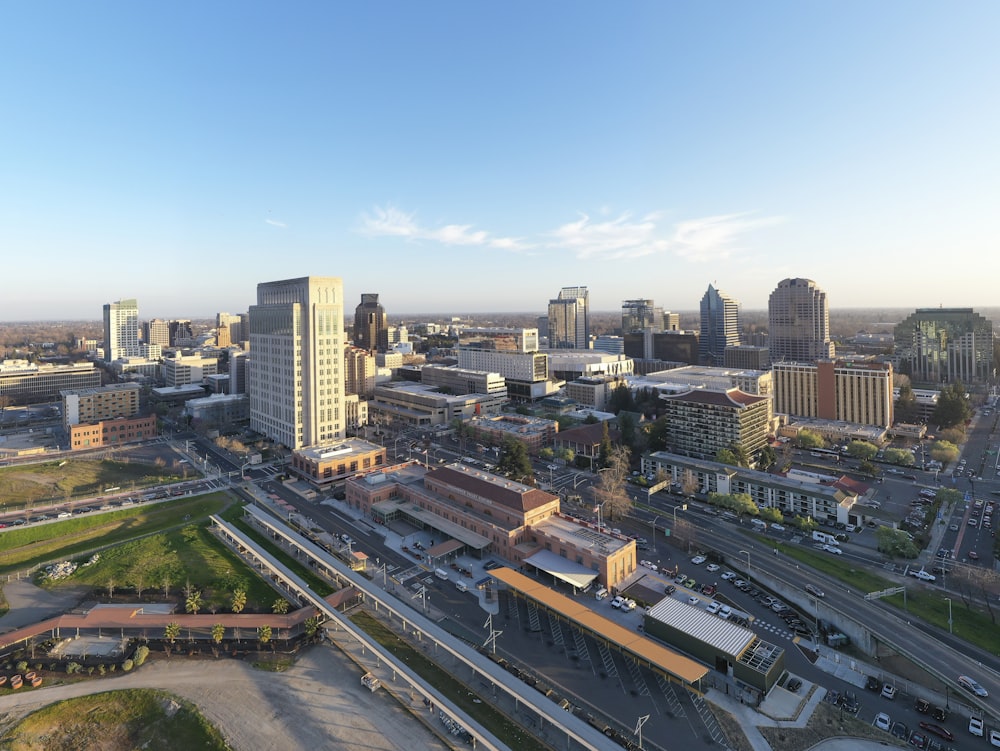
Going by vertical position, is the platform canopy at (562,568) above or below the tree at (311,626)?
above

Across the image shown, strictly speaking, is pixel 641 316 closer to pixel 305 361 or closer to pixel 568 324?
pixel 568 324

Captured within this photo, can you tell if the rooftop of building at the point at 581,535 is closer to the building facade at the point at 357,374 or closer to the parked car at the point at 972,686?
the parked car at the point at 972,686

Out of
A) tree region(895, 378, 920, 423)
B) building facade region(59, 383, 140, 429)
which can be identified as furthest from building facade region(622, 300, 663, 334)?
building facade region(59, 383, 140, 429)

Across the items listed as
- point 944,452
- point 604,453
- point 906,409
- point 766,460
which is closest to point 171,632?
point 604,453

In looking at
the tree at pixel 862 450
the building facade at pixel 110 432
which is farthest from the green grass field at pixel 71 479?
the tree at pixel 862 450

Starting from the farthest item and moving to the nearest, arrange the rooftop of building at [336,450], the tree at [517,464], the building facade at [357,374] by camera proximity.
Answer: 1. the building facade at [357,374]
2. the rooftop of building at [336,450]
3. the tree at [517,464]

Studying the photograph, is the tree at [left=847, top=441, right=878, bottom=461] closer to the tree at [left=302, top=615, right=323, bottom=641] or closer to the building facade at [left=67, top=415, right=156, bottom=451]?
the tree at [left=302, top=615, right=323, bottom=641]

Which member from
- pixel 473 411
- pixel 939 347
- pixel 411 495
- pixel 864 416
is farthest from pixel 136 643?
pixel 939 347
